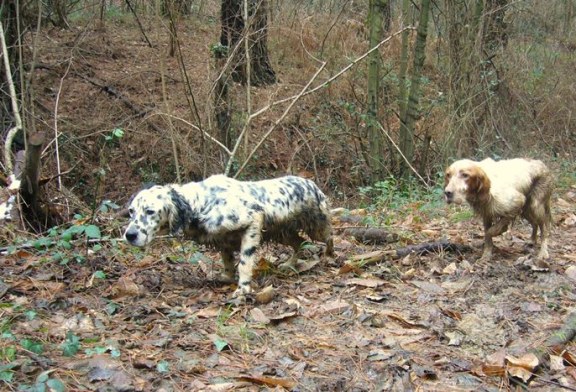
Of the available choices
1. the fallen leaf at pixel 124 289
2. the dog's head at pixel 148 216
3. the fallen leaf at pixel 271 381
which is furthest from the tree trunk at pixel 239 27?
the fallen leaf at pixel 271 381

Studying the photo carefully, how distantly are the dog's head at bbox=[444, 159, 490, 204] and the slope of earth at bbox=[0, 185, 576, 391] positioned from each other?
722 mm

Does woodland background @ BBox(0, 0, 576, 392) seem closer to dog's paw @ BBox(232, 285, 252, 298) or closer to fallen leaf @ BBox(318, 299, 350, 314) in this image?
fallen leaf @ BBox(318, 299, 350, 314)

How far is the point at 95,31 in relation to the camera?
51.8 ft

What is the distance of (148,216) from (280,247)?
2589 mm

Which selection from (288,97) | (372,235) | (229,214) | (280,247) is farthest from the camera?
(288,97)

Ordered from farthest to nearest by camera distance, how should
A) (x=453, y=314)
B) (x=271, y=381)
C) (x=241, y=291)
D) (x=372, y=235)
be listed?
(x=372, y=235) < (x=241, y=291) < (x=453, y=314) < (x=271, y=381)

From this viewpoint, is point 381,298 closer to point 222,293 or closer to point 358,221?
point 222,293

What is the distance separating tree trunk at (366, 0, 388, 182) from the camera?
38.1 feet

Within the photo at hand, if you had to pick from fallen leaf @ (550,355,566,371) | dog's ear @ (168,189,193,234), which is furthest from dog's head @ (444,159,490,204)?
dog's ear @ (168,189,193,234)

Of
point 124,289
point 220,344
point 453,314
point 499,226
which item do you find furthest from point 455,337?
point 124,289

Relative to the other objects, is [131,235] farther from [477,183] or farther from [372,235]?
[477,183]

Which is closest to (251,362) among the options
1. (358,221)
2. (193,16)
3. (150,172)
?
(358,221)

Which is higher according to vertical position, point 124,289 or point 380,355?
point 380,355

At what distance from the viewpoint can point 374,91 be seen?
475 inches
